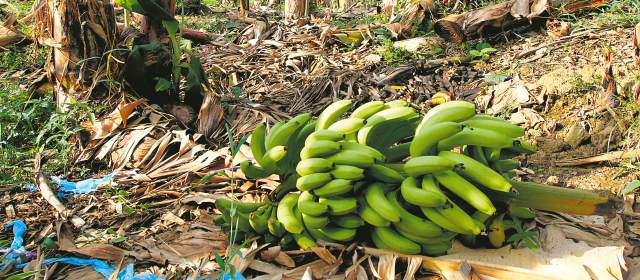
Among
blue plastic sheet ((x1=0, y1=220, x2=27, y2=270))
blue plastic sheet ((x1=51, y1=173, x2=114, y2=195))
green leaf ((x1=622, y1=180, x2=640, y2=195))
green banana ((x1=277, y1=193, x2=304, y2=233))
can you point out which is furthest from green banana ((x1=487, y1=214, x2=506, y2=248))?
blue plastic sheet ((x1=51, y1=173, x2=114, y2=195))

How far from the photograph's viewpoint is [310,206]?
1875 millimetres

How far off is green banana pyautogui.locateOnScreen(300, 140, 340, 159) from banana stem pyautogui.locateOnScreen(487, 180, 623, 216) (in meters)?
0.58

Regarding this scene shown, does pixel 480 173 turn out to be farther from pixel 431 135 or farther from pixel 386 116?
pixel 386 116

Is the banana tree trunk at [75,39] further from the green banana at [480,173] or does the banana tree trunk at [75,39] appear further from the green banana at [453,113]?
the green banana at [480,173]

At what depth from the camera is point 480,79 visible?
4.44 metres

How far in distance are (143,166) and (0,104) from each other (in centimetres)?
154

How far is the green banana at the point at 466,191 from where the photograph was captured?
1724mm

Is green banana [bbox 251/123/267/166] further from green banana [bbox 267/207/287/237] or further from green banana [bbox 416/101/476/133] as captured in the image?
green banana [bbox 416/101/476/133]

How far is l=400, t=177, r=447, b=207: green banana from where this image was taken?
1.73 meters

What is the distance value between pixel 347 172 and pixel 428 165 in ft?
0.92

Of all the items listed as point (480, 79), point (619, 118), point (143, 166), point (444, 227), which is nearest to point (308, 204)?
point (444, 227)

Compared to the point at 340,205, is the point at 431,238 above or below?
below

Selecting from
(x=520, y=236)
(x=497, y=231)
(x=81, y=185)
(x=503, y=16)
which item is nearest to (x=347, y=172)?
(x=497, y=231)

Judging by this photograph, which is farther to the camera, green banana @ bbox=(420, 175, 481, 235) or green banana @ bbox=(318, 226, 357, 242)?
green banana @ bbox=(318, 226, 357, 242)
